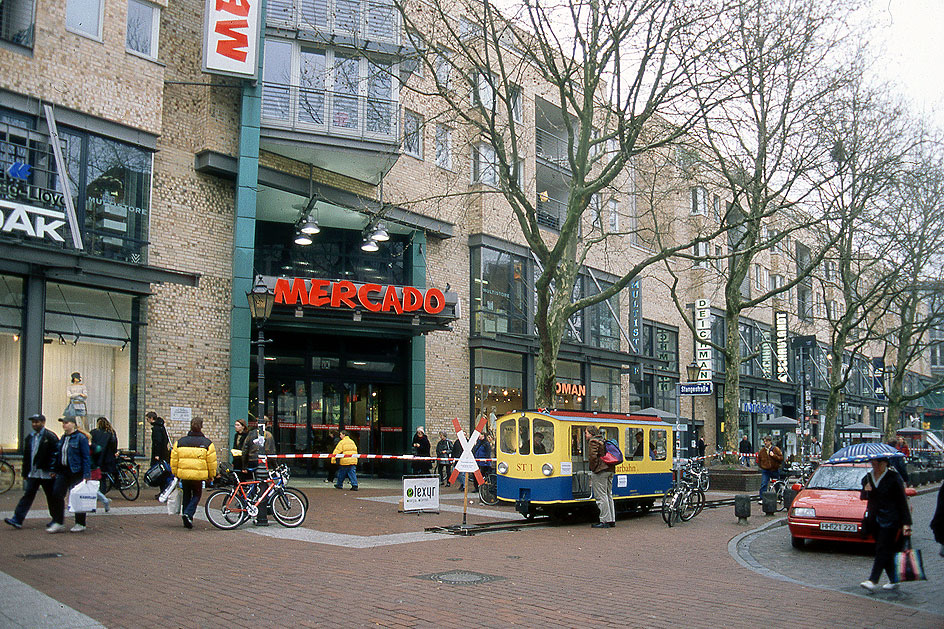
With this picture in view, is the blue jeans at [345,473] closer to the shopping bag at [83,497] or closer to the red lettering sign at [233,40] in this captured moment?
the shopping bag at [83,497]

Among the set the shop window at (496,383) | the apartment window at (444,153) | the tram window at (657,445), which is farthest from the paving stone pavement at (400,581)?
the apartment window at (444,153)

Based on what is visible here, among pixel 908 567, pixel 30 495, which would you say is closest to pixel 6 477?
pixel 30 495

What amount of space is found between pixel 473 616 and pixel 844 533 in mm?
7580

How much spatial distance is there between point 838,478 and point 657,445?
17.0ft

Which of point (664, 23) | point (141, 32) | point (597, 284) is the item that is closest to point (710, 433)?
point (597, 284)

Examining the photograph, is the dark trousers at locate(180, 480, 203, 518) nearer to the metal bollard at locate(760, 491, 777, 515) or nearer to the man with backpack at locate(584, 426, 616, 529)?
the man with backpack at locate(584, 426, 616, 529)

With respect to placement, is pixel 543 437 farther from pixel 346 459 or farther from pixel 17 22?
pixel 17 22

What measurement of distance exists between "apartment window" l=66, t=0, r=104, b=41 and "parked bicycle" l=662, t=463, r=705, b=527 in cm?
1589

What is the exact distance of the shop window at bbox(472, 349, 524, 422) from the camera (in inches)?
1122

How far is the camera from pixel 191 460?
42.5 feet

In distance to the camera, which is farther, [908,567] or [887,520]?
[887,520]

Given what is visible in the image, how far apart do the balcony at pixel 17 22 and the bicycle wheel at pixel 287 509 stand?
1125 cm

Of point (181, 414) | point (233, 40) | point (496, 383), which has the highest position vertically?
point (233, 40)

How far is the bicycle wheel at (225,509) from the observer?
1323cm
